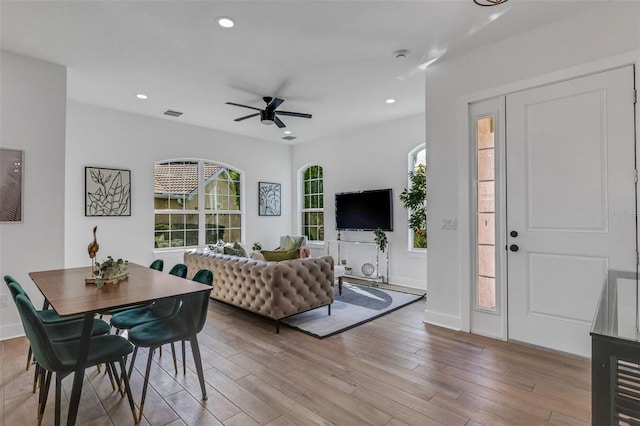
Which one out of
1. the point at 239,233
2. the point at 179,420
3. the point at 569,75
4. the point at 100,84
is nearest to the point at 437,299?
the point at 569,75

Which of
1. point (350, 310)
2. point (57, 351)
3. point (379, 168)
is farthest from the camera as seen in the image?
point (379, 168)

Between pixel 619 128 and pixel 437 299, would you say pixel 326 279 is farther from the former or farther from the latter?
pixel 619 128

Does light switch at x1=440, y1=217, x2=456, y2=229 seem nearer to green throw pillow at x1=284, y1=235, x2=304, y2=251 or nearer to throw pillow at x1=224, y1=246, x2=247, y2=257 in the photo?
throw pillow at x1=224, y1=246, x2=247, y2=257

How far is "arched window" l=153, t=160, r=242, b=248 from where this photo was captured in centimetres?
582

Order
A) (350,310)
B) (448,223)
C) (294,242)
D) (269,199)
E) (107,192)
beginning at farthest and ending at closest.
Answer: (269,199) < (294,242) < (107,192) < (350,310) < (448,223)

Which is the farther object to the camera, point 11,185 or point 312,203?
point 312,203

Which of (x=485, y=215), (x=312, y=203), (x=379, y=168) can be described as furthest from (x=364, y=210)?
(x=485, y=215)

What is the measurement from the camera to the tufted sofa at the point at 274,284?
350 cm

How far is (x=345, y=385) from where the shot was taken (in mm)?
2406

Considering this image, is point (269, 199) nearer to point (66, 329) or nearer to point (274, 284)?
point (274, 284)

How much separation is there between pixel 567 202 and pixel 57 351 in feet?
12.8

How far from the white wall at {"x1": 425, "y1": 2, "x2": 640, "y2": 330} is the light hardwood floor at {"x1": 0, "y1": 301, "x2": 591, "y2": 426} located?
0.61 m

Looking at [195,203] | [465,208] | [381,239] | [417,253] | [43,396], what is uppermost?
[195,203]

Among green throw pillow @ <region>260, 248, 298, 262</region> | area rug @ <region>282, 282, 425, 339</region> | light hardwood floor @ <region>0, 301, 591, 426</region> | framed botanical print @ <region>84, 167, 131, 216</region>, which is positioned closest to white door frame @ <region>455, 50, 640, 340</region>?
light hardwood floor @ <region>0, 301, 591, 426</region>
